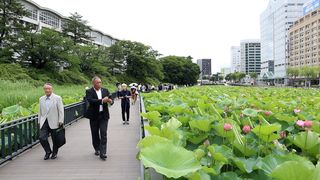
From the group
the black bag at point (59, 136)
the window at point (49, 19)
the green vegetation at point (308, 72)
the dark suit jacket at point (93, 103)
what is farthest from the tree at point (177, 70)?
the dark suit jacket at point (93, 103)

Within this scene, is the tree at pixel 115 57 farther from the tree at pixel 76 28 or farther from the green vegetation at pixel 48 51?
the tree at pixel 76 28

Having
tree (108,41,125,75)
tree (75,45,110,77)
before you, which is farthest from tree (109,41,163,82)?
tree (75,45,110,77)

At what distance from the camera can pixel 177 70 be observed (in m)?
83.4

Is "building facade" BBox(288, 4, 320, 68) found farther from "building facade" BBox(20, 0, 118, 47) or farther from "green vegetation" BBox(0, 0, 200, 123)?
"building facade" BBox(20, 0, 118, 47)

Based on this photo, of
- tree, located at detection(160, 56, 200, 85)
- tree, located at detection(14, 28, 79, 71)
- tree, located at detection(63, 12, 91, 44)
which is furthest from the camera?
tree, located at detection(160, 56, 200, 85)

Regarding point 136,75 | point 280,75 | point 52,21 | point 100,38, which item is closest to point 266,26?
point 280,75

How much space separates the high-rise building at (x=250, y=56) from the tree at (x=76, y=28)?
396 ft

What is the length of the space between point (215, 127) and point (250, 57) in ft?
544

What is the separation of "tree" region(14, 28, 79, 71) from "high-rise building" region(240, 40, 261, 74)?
133m

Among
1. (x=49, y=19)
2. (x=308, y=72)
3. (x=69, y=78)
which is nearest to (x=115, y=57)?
(x=49, y=19)

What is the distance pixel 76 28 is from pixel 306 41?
68484 millimetres

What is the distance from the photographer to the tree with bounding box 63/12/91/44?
49.8 meters

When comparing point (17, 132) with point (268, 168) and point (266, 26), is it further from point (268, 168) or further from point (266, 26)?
point (266, 26)

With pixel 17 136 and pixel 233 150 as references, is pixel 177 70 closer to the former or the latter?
pixel 17 136
